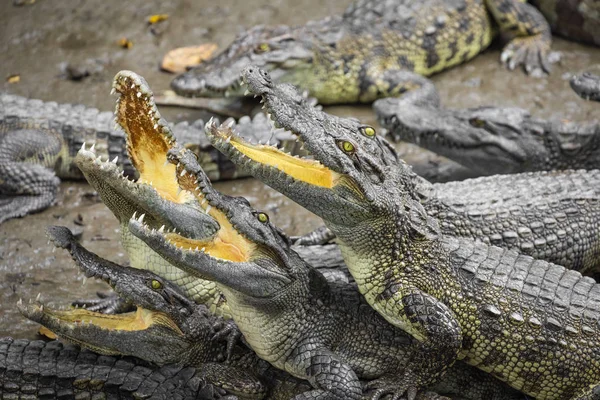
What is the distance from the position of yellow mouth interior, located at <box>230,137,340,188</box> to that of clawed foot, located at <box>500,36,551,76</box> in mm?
3469

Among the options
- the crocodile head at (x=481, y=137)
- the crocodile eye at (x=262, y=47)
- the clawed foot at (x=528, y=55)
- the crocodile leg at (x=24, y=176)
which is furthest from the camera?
the clawed foot at (x=528, y=55)

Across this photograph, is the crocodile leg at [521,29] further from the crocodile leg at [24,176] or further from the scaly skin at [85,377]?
the scaly skin at [85,377]

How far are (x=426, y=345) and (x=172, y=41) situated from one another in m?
4.17

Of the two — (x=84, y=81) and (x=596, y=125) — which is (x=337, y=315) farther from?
(x=84, y=81)

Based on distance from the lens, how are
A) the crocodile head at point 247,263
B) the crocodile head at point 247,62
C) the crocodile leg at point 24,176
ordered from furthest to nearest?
1. the crocodile head at point 247,62
2. the crocodile leg at point 24,176
3. the crocodile head at point 247,263

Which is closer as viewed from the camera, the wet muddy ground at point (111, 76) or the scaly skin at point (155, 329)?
the scaly skin at point (155, 329)

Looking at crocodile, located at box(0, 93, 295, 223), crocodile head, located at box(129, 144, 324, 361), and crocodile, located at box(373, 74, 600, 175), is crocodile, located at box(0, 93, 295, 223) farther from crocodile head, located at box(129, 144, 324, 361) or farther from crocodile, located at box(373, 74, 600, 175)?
crocodile head, located at box(129, 144, 324, 361)

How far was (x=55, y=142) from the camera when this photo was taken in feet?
18.4

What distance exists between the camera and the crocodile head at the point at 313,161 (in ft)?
10.9

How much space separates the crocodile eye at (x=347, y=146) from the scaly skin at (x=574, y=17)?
391 centimetres

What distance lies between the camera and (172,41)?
6.88 meters

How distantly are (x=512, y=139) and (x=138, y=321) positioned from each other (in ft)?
8.38

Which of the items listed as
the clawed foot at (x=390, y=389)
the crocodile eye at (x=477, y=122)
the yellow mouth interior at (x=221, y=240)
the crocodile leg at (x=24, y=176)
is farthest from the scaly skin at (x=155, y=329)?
the crocodile eye at (x=477, y=122)

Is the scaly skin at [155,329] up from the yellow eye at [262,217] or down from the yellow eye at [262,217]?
down
